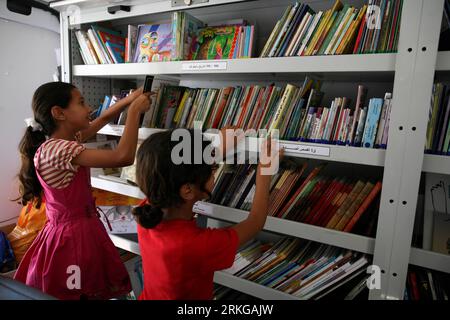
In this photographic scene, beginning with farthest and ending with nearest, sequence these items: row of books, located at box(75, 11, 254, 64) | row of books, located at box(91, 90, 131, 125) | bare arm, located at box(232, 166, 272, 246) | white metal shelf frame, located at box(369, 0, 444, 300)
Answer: row of books, located at box(91, 90, 131, 125)
row of books, located at box(75, 11, 254, 64)
bare arm, located at box(232, 166, 272, 246)
white metal shelf frame, located at box(369, 0, 444, 300)

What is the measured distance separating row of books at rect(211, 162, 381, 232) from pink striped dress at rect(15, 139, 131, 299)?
525 mm

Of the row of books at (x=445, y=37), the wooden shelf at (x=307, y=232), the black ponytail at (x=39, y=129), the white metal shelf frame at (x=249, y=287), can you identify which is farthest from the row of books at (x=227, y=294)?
the row of books at (x=445, y=37)

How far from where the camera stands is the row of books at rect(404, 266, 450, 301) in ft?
3.01

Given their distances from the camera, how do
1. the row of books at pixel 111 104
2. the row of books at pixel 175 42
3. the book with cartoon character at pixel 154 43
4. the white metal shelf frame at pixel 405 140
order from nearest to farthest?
the white metal shelf frame at pixel 405 140, the row of books at pixel 175 42, the book with cartoon character at pixel 154 43, the row of books at pixel 111 104

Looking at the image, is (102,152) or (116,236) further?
(116,236)

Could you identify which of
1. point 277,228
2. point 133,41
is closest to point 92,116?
point 133,41

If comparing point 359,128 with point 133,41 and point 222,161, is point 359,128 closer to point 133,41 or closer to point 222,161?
point 222,161

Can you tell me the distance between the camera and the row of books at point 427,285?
0.92 meters

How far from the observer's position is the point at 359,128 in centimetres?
95

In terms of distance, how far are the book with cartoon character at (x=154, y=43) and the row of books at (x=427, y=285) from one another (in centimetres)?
124

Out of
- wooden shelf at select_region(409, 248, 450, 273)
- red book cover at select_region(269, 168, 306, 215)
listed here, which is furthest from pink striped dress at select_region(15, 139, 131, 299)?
wooden shelf at select_region(409, 248, 450, 273)

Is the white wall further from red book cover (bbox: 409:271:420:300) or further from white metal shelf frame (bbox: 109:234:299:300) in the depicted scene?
red book cover (bbox: 409:271:420:300)

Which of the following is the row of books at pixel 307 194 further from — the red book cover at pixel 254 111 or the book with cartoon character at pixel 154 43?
the book with cartoon character at pixel 154 43

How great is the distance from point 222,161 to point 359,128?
0.54 metres
